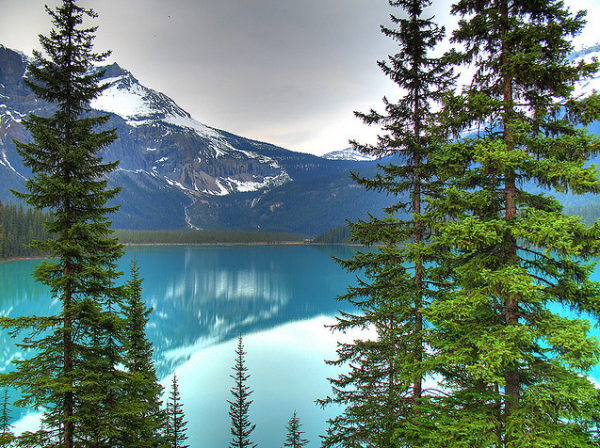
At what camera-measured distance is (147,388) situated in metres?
9.88

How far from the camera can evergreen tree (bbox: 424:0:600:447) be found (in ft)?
12.5

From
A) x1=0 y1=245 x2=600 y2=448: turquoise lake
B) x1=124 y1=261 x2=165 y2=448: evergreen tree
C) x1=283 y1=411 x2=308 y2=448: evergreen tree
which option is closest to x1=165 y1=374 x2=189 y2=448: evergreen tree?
x1=124 y1=261 x2=165 y2=448: evergreen tree

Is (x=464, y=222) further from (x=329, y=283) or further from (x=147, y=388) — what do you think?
(x=329, y=283)

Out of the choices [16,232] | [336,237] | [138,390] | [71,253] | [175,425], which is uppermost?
[71,253]

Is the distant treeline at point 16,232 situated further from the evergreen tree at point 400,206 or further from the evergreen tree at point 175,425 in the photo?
the evergreen tree at point 400,206

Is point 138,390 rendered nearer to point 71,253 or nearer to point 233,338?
point 71,253

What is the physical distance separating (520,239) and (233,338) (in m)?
36.0

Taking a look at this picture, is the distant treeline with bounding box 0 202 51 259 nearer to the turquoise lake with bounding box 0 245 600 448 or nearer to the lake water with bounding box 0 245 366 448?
the turquoise lake with bounding box 0 245 600 448

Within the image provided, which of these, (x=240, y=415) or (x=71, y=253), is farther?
(x=240, y=415)

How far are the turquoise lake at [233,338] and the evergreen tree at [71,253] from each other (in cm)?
453

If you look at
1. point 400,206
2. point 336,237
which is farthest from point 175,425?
point 336,237

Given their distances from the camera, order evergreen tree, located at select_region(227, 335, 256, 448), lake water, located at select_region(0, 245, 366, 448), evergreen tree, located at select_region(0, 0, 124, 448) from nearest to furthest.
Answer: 1. evergreen tree, located at select_region(0, 0, 124, 448)
2. evergreen tree, located at select_region(227, 335, 256, 448)
3. lake water, located at select_region(0, 245, 366, 448)

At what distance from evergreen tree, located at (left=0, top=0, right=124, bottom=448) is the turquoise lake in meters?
4.53

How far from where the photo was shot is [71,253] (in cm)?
692
